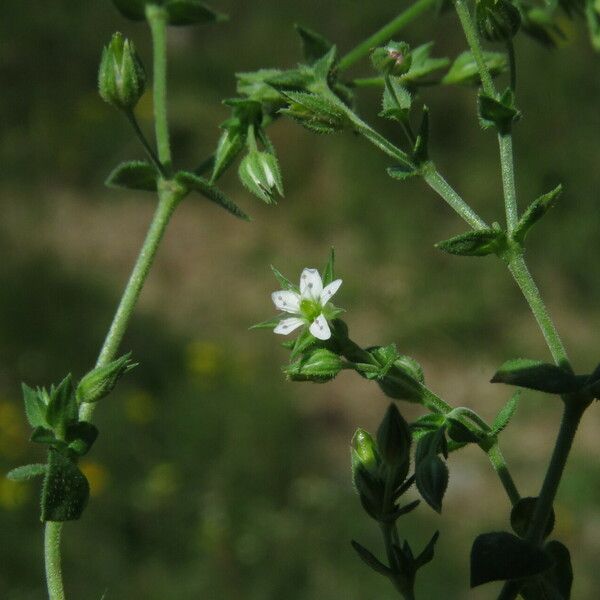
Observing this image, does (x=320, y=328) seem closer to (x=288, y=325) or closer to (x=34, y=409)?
(x=288, y=325)

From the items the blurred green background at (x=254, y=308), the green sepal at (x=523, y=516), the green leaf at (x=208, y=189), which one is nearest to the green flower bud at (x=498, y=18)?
the green leaf at (x=208, y=189)

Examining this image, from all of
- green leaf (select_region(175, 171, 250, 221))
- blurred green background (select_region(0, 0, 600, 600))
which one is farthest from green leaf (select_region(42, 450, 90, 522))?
blurred green background (select_region(0, 0, 600, 600))

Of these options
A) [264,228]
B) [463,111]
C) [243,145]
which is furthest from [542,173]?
[243,145]

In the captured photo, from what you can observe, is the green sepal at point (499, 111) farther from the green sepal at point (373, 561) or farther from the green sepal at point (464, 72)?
the green sepal at point (373, 561)

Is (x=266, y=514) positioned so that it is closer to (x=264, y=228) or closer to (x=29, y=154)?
(x=264, y=228)

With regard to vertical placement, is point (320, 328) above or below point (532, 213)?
below

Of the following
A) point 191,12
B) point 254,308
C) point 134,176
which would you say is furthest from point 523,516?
point 254,308

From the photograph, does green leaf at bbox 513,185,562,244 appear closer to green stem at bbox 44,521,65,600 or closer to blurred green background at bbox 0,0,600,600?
green stem at bbox 44,521,65,600
